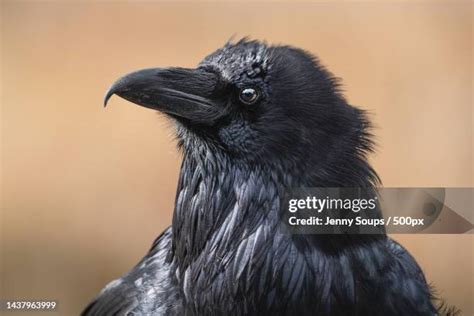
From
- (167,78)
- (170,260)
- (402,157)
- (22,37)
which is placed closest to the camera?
(167,78)

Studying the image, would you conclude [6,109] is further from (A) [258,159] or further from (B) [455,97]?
(B) [455,97]

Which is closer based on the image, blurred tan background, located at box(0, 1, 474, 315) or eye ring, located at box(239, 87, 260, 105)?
eye ring, located at box(239, 87, 260, 105)

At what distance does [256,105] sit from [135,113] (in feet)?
1.64

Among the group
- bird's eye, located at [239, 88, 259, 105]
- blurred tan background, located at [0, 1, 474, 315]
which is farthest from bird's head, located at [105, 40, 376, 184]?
blurred tan background, located at [0, 1, 474, 315]

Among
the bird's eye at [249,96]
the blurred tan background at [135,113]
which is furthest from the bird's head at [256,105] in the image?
the blurred tan background at [135,113]

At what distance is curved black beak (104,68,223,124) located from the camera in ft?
4.44

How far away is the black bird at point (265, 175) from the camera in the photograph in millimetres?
1399

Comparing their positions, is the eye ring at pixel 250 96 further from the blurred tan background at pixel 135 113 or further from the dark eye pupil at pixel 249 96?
the blurred tan background at pixel 135 113

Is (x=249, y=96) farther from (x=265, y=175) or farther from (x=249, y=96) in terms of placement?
(x=265, y=175)

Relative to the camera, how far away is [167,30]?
71.7 inches

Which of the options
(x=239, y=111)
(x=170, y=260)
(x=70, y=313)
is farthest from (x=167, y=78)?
(x=70, y=313)

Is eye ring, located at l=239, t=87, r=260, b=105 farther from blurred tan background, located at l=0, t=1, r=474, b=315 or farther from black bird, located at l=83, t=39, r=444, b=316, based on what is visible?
blurred tan background, located at l=0, t=1, r=474, b=315

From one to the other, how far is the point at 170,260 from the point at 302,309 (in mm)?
371

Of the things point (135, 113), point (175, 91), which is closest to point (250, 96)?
point (175, 91)
